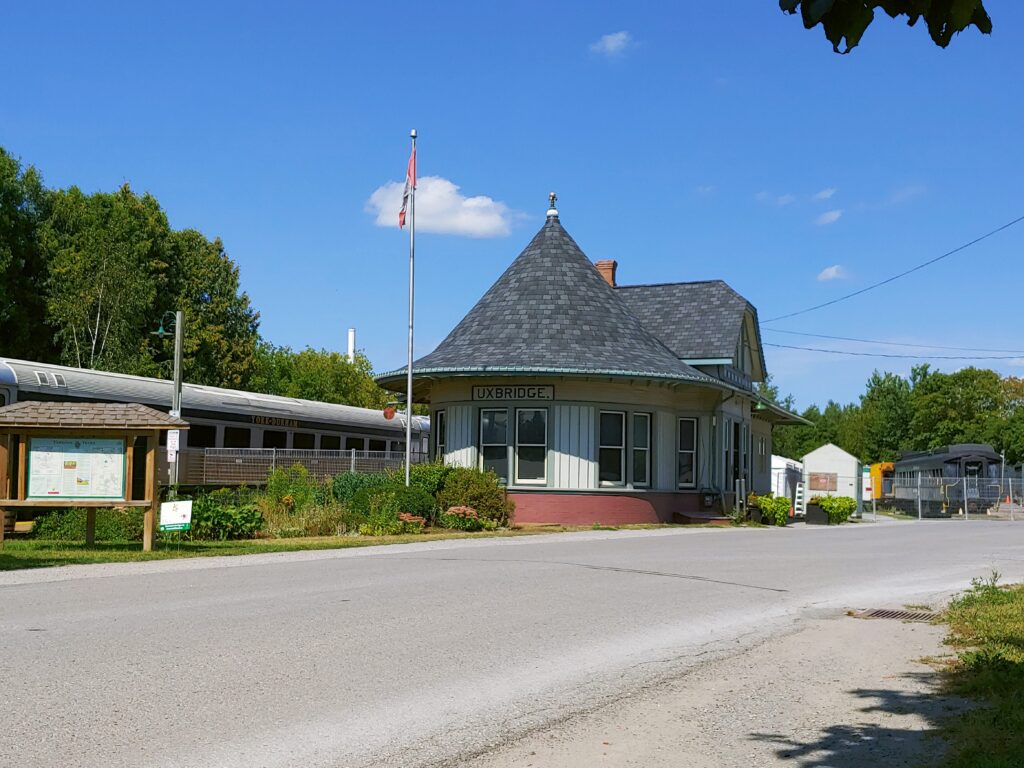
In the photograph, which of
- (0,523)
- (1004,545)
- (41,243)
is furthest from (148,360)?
(1004,545)

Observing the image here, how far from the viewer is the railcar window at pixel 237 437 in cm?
2936

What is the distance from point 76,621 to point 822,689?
6.60m

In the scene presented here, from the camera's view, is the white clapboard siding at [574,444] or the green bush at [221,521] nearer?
the green bush at [221,521]

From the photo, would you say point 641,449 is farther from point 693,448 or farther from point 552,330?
point 552,330

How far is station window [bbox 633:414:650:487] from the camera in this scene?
95.3ft

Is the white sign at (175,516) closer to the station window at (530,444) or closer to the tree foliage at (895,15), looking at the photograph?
the station window at (530,444)

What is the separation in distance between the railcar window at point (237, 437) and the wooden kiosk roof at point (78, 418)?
1160 cm

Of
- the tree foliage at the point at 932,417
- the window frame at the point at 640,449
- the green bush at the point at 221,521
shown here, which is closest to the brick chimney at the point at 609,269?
the window frame at the point at 640,449

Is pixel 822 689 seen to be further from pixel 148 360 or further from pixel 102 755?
pixel 148 360

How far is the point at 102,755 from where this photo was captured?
5.75 meters

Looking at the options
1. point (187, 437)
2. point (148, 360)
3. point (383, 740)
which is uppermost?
point (148, 360)

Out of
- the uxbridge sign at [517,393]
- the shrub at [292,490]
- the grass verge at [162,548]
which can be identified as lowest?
the grass verge at [162,548]

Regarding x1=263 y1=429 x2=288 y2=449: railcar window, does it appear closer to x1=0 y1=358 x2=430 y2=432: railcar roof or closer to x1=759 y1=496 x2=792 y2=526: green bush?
x1=0 y1=358 x2=430 y2=432: railcar roof

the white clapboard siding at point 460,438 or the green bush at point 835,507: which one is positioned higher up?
the white clapboard siding at point 460,438
